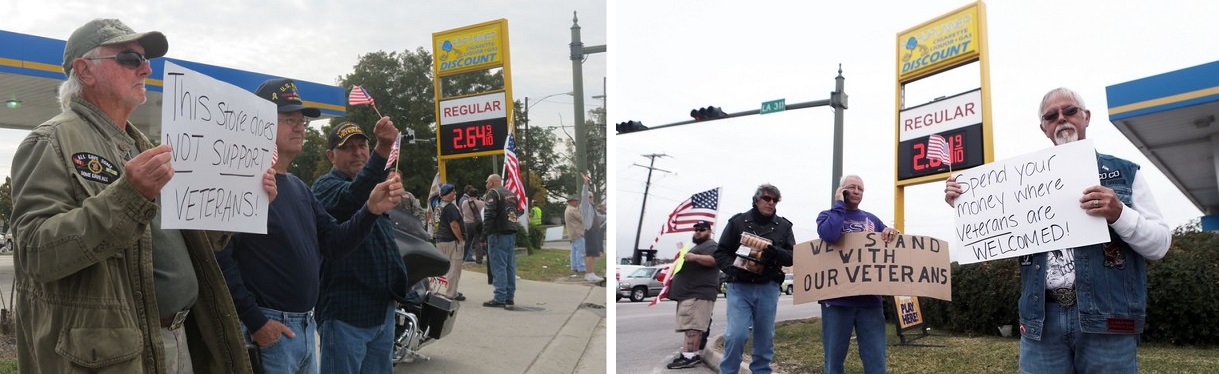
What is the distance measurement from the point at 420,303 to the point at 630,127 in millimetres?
11731

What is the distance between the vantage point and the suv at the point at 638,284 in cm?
2484

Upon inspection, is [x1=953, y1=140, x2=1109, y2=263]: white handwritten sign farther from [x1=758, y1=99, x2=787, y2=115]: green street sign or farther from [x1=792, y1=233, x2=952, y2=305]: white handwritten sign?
[x1=758, y1=99, x2=787, y2=115]: green street sign

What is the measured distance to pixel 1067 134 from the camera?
3195 mm

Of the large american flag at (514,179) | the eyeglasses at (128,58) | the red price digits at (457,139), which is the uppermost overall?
the red price digits at (457,139)

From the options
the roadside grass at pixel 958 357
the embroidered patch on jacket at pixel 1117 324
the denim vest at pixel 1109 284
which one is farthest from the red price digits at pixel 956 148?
the embroidered patch on jacket at pixel 1117 324

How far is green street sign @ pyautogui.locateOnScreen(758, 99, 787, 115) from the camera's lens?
14.1 meters

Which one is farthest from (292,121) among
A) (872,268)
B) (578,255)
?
(578,255)

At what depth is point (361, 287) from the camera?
3682 mm

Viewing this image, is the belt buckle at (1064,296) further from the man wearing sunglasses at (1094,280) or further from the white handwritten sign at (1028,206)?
the white handwritten sign at (1028,206)

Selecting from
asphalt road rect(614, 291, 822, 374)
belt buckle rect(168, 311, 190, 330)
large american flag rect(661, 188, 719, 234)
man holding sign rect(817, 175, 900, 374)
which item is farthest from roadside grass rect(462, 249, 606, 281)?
belt buckle rect(168, 311, 190, 330)

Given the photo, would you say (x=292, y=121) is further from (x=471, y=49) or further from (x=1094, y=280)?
(x=471, y=49)

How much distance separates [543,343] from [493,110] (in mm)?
5038

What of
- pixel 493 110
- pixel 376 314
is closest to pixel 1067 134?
pixel 376 314

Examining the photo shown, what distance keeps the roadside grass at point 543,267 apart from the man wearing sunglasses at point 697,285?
6842 millimetres
